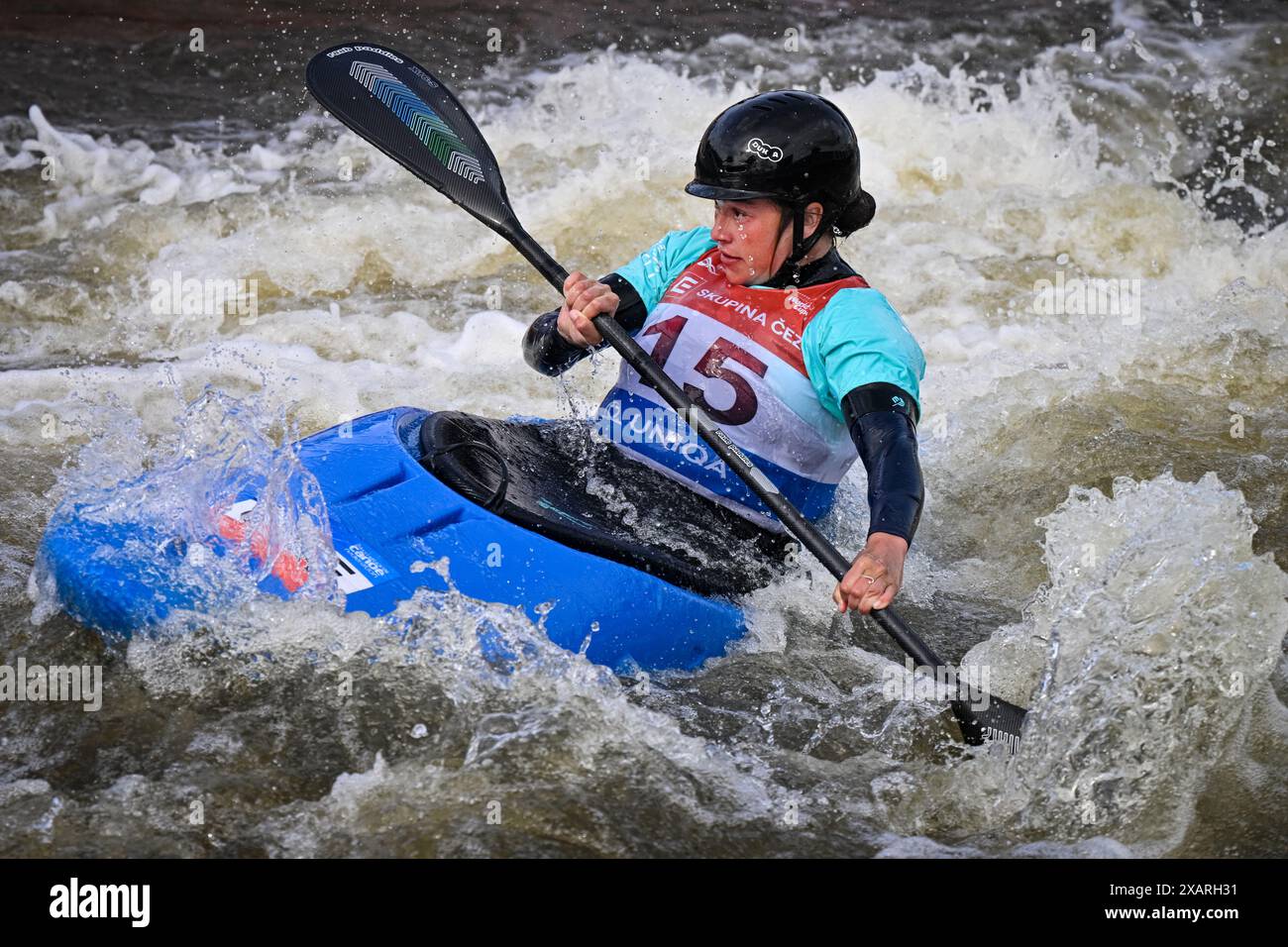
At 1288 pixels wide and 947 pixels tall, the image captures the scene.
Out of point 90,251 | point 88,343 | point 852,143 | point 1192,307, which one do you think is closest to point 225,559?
point 852,143

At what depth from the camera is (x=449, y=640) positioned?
3.13 meters

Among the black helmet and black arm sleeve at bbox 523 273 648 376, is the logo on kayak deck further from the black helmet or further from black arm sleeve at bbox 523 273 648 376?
black arm sleeve at bbox 523 273 648 376

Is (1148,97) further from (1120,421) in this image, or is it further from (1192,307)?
(1120,421)

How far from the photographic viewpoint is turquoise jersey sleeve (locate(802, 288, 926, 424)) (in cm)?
325

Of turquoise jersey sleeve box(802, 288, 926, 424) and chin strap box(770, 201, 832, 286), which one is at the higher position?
chin strap box(770, 201, 832, 286)

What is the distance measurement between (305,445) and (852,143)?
159 cm

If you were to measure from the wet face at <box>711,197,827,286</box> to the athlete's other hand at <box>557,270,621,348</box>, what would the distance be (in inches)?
12.3

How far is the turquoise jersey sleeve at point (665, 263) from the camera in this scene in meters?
3.79

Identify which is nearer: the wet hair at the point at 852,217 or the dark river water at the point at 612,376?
the dark river water at the point at 612,376
